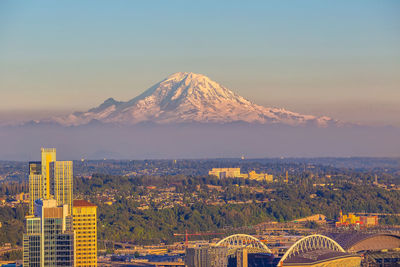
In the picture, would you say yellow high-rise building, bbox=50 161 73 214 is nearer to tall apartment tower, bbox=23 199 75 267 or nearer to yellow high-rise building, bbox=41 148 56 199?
yellow high-rise building, bbox=41 148 56 199

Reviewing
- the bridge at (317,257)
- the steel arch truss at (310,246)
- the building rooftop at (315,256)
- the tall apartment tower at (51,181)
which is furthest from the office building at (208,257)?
the tall apartment tower at (51,181)

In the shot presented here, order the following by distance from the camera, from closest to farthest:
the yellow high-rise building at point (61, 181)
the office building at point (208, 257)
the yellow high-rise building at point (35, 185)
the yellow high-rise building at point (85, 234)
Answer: the yellow high-rise building at point (85, 234) < the yellow high-rise building at point (61, 181) < the yellow high-rise building at point (35, 185) < the office building at point (208, 257)

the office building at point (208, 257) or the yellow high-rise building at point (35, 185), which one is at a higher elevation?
the yellow high-rise building at point (35, 185)

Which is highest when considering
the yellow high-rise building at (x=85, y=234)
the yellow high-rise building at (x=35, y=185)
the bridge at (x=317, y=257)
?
the yellow high-rise building at (x=35, y=185)

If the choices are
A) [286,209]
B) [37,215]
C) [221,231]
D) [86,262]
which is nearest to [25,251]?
[37,215]

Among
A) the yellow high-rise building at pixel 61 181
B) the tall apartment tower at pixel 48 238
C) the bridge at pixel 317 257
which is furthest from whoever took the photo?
the bridge at pixel 317 257

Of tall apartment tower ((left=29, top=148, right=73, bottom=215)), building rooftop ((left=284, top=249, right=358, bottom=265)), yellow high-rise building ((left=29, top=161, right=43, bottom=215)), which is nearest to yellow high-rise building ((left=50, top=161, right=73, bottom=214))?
tall apartment tower ((left=29, top=148, right=73, bottom=215))

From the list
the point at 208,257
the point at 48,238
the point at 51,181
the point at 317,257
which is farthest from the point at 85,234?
the point at 317,257

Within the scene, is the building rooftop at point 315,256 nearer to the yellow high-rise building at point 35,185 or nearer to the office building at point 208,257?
the office building at point 208,257
